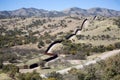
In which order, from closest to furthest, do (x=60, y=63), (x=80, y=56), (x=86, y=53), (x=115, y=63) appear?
(x=115, y=63) → (x=60, y=63) → (x=80, y=56) → (x=86, y=53)

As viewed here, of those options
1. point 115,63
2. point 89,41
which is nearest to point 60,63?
point 115,63

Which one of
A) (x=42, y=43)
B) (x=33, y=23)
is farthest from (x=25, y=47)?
(x=33, y=23)

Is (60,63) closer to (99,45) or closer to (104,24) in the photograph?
(99,45)

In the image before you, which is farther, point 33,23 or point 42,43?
point 33,23

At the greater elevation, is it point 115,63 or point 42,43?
point 115,63

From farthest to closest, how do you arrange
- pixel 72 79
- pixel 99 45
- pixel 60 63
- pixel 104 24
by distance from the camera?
pixel 104 24 < pixel 99 45 < pixel 60 63 < pixel 72 79

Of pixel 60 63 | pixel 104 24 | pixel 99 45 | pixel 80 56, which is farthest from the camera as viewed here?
pixel 104 24

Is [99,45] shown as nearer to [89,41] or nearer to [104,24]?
[89,41]

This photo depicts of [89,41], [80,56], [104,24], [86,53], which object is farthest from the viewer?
[104,24]

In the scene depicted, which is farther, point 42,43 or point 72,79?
point 42,43

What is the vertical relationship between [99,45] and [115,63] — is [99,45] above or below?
below
